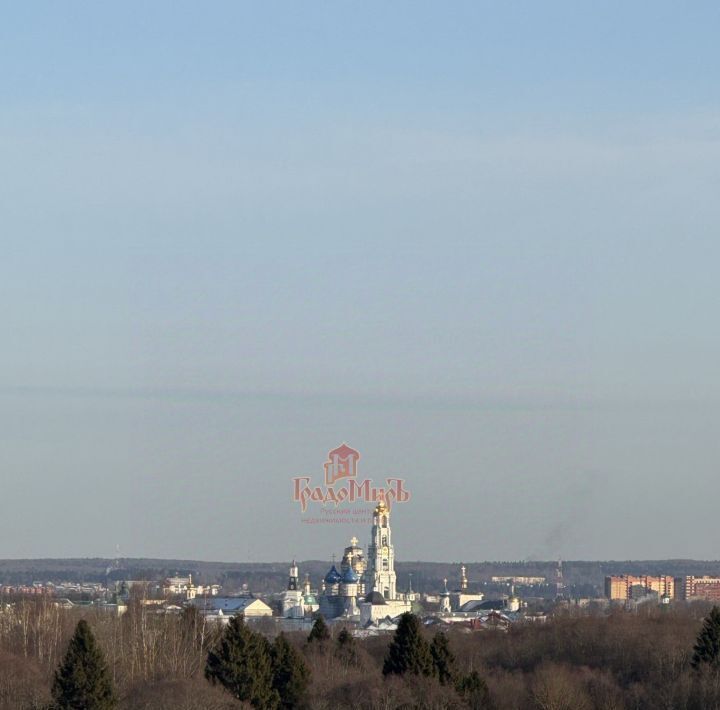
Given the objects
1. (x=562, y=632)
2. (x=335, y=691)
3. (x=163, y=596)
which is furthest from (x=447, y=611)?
(x=335, y=691)

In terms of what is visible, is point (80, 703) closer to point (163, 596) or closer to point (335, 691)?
point (335, 691)

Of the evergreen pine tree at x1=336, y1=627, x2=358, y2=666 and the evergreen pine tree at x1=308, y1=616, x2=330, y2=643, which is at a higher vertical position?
the evergreen pine tree at x1=308, y1=616, x2=330, y2=643

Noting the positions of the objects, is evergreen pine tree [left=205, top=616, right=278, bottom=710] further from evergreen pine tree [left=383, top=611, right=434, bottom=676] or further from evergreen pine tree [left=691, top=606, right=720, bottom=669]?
evergreen pine tree [left=691, top=606, right=720, bottom=669]

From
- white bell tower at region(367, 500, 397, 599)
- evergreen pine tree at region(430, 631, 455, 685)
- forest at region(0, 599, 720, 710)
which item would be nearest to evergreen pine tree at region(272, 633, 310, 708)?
forest at region(0, 599, 720, 710)

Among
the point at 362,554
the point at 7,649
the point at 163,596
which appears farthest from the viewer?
the point at 362,554

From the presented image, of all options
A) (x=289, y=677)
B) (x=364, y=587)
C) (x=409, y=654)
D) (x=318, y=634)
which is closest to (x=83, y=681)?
(x=289, y=677)

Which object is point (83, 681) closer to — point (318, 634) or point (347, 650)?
point (347, 650)

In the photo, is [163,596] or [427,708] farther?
[163,596]
